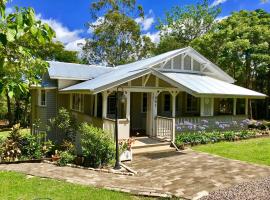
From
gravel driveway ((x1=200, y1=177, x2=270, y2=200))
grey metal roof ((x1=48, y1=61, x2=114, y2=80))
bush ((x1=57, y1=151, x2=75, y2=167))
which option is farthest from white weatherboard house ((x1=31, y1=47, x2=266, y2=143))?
gravel driveway ((x1=200, y1=177, x2=270, y2=200))

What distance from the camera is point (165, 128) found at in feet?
52.7

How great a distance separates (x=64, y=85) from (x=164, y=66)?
6.67 meters

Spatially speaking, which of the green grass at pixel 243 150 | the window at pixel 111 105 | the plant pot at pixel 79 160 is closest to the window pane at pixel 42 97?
the window at pixel 111 105

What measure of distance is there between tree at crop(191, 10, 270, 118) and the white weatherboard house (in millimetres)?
6725

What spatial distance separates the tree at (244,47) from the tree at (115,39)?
1210 centimetres

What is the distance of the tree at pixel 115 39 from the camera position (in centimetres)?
4206

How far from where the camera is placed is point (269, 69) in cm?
2873

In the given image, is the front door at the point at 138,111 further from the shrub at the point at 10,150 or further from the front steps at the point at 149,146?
the shrub at the point at 10,150

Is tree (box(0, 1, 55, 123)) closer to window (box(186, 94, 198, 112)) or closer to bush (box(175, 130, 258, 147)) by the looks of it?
bush (box(175, 130, 258, 147))

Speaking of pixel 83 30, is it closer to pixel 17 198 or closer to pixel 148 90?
pixel 148 90

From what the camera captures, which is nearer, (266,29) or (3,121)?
(266,29)

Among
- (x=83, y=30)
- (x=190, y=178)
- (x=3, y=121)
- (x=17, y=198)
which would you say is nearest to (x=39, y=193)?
(x=17, y=198)

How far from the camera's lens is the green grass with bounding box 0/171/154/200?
7562 millimetres

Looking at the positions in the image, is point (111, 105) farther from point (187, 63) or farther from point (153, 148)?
point (187, 63)
